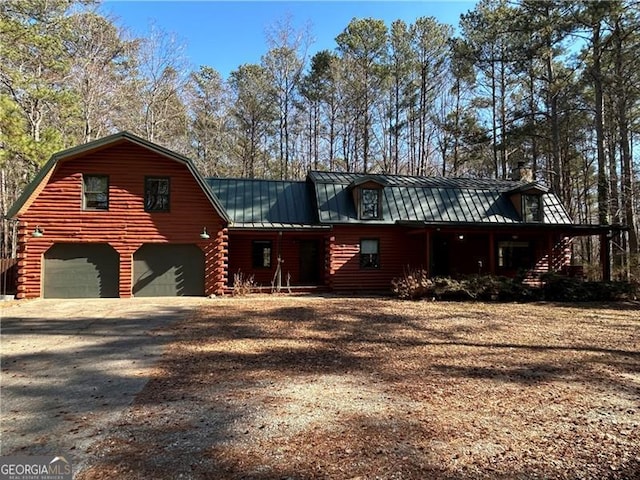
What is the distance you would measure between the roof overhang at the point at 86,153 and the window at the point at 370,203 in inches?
234

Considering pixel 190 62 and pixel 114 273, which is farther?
pixel 190 62

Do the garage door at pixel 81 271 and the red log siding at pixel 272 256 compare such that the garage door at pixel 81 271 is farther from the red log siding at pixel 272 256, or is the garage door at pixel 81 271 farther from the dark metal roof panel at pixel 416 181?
the dark metal roof panel at pixel 416 181

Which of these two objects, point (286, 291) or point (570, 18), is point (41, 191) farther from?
point (570, 18)

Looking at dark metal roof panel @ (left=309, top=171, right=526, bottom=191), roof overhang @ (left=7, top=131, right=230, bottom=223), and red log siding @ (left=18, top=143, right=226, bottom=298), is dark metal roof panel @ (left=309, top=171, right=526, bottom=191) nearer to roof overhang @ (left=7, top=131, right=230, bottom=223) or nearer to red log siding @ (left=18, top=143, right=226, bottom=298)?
roof overhang @ (left=7, top=131, right=230, bottom=223)

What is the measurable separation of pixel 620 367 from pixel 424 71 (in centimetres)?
2566

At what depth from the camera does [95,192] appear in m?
14.2

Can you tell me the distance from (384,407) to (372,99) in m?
27.3

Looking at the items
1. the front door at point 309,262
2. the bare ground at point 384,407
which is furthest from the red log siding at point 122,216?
the bare ground at point 384,407

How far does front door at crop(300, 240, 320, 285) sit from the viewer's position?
1841 centimetres

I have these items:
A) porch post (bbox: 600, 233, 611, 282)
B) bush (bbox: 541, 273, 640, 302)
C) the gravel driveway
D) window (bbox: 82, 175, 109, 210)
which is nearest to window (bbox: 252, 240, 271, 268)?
window (bbox: 82, 175, 109, 210)

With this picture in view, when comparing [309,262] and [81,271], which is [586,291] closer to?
[309,262]

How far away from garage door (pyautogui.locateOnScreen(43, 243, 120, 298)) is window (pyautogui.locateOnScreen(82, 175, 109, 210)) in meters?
1.41

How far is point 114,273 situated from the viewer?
1427 centimetres

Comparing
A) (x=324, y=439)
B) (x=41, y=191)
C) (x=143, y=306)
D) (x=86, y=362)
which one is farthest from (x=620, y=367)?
(x=41, y=191)
